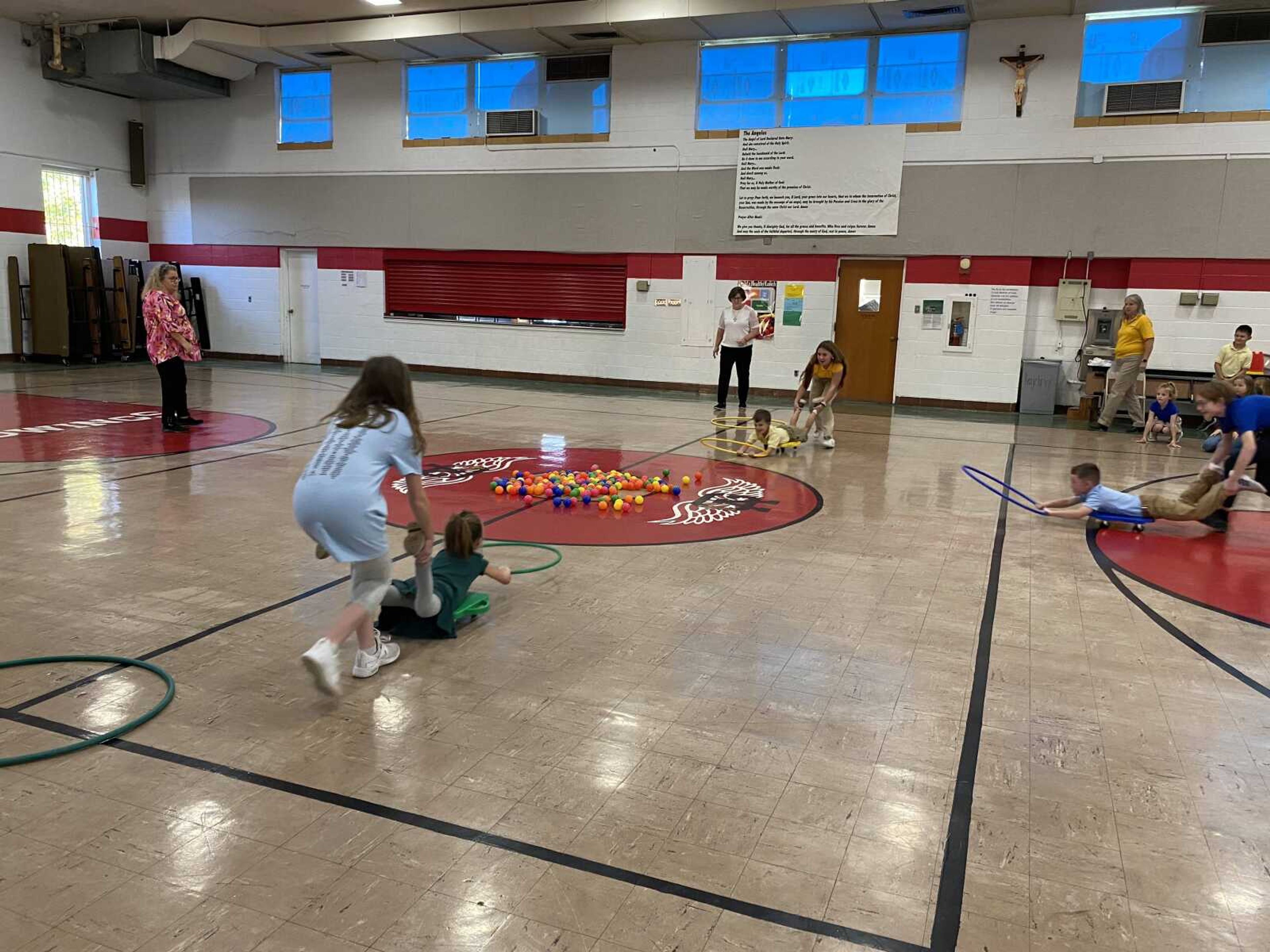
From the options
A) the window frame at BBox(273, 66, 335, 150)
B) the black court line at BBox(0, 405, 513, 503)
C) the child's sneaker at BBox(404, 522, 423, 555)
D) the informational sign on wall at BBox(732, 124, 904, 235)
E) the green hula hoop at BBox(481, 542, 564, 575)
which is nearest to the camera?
the child's sneaker at BBox(404, 522, 423, 555)

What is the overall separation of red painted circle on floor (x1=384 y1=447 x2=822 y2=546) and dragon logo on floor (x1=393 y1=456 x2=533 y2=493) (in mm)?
16

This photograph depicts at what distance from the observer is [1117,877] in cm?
247

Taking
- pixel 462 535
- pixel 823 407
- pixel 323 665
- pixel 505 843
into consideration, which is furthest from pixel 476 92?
pixel 505 843

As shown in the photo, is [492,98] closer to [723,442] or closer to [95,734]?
[723,442]

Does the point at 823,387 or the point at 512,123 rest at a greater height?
the point at 512,123

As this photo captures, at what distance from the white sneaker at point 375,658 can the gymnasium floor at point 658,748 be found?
7cm

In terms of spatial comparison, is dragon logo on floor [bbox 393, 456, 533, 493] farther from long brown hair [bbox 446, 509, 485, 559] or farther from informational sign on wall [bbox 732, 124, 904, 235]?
informational sign on wall [bbox 732, 124, 904, 235]

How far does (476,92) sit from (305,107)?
13.4ft

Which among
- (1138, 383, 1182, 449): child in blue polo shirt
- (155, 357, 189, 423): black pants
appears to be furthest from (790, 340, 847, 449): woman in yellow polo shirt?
(155, 357, 189, 423): black pants

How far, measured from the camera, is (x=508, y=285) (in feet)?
57.4

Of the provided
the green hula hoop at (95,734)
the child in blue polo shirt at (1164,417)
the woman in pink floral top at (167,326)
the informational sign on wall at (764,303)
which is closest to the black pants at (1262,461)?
the child in blue polo shirt at (1164,417)

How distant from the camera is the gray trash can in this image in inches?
555

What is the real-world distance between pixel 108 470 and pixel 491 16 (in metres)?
10.9

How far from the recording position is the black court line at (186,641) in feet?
11.1
